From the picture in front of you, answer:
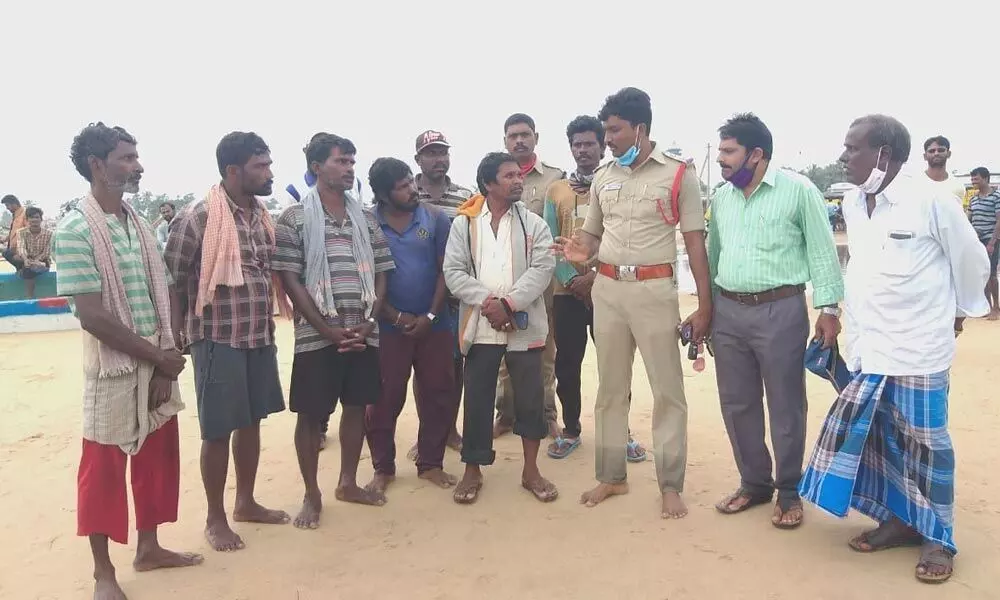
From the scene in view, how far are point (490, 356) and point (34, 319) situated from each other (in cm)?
986

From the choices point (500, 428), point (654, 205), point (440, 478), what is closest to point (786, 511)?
point (654, 205)

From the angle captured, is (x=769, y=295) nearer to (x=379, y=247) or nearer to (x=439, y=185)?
(x=379, y=247)

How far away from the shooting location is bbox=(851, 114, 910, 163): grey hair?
3.14 m

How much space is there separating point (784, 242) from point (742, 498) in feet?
4.54

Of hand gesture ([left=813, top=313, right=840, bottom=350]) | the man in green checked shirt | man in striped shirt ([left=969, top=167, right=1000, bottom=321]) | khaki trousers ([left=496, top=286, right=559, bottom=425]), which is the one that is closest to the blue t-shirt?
khaki trousers ([left=496, top=286, right=559, bottom=425])

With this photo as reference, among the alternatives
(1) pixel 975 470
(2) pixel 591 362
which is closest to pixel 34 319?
(2) pixel 591 362

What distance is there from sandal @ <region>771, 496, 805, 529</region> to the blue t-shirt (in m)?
2.15

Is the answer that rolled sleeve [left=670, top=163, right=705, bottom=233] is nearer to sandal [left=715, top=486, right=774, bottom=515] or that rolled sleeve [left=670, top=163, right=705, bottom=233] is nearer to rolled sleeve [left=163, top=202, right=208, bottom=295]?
sandal [left=715, top=486, right=774, bottom=515]

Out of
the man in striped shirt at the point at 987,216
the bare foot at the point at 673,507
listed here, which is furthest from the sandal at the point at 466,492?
the man in striped shirt at the point at 987,216

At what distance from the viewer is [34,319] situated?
10867mm

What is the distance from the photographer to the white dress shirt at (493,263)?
402 centimetres

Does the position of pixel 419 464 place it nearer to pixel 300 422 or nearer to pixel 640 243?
pixel 300 422

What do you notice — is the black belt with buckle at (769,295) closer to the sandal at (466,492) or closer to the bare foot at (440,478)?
the sandal at (466,492)

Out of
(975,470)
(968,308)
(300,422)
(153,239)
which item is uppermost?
(153,239)
